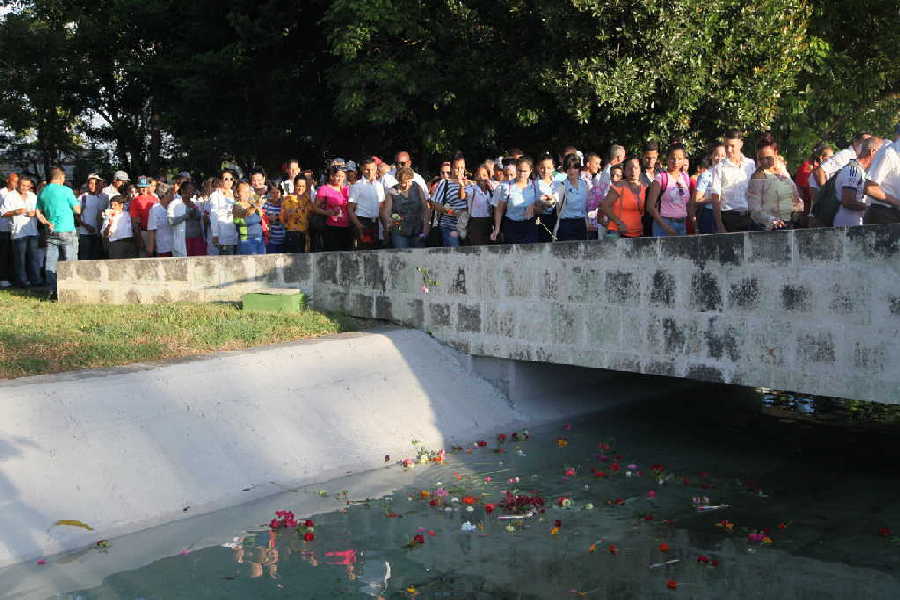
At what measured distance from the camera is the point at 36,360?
8.39m

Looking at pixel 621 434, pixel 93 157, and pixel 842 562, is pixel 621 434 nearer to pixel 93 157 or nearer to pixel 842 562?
pixel 842 562

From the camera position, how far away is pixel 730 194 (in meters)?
9.49

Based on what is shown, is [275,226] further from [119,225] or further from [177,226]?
[119,225]

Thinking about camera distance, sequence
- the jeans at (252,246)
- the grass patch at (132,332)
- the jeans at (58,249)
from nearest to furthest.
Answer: the grass patch at (132,332)
the jeans at (252,246)
the jeans at (58,249)

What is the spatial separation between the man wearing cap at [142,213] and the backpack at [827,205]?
34.6ft

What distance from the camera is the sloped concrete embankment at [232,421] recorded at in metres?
6.59

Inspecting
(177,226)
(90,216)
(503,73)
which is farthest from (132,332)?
(503,73)

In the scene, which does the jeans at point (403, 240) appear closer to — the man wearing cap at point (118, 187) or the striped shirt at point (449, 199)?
the striped shirt at point (449, 199)

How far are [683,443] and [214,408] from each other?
441cm

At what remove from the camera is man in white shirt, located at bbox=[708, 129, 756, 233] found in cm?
946

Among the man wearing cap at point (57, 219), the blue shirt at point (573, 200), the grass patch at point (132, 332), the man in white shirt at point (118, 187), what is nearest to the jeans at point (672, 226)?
the blue shirt at point (573, 200)

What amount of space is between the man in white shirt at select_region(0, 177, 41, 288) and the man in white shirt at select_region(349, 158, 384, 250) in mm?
5731

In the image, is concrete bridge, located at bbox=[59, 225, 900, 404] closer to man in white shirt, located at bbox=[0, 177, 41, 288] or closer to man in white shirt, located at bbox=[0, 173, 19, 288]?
man in white shirt, located at bbox=[0, 177, 41, 288]

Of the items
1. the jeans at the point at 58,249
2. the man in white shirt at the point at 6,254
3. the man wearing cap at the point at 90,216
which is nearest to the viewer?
the jeans at the point at 58,249
